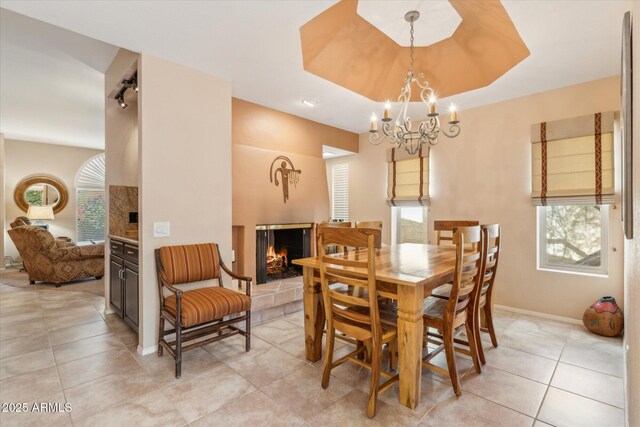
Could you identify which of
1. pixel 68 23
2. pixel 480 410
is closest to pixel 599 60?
pixel 480 410

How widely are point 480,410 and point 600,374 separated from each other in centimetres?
117

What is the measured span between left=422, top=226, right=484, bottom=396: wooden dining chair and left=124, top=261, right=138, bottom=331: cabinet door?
2.62 meters

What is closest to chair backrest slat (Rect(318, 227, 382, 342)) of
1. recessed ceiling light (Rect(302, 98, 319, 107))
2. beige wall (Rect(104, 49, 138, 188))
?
recessed ceiling light (Rect(302, 98, 319, 107))

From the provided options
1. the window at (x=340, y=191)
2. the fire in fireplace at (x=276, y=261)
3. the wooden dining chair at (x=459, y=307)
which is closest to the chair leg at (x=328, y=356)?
the wooden dining chair at (x=459, y=307)

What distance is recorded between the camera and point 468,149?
422 cm

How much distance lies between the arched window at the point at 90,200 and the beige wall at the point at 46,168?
0.11 m

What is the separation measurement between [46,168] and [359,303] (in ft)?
29.2

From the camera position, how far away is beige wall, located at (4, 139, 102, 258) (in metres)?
7.02

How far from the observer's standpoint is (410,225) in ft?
16.4

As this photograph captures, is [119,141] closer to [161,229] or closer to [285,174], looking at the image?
[161,229]

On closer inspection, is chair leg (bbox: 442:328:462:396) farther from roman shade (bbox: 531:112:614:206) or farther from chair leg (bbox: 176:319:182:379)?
roman shade (bbox: 531:112:614:206)

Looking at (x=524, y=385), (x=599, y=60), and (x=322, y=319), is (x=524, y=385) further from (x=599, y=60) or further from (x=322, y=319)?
(x=599, y=60)

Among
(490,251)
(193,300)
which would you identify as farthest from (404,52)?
(193,300)

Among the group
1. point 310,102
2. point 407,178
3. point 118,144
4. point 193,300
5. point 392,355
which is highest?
point 310,102
